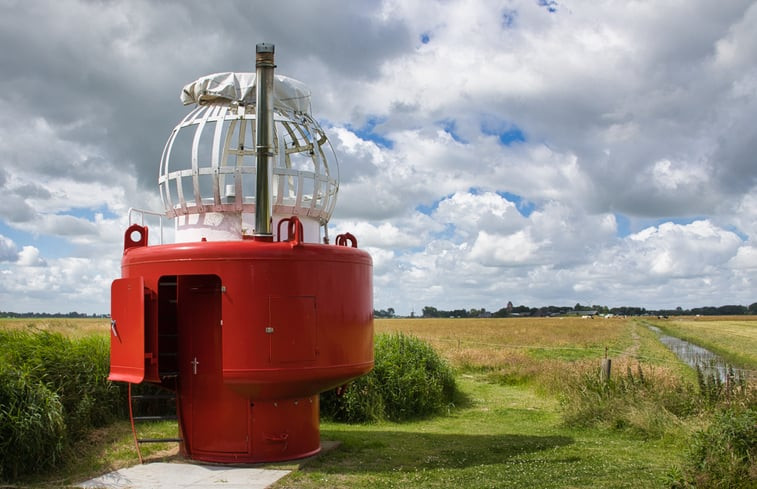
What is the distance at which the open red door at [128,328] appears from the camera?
951cm

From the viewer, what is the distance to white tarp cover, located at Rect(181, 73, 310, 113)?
1061cm

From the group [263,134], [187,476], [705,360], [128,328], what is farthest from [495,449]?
[705,360]

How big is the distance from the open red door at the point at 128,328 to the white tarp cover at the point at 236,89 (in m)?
2.98

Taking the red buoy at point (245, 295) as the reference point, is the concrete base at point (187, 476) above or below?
below

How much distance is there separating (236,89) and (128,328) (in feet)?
12.3

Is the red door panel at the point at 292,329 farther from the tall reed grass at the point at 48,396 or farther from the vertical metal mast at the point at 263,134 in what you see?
the tall reed grass at the point at 48,396

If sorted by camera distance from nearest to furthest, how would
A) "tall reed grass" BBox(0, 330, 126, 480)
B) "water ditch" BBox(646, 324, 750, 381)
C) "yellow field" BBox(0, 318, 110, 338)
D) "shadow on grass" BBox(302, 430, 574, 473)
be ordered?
"tall reed grass" BBox(0, 330, 126, 480) → "shadow on grass" BBox(302, 430, 574, 473) → "water ditch" BBox(646, 324, 750, 381) → "yellow field" BBox(0, 318, 110, 338)

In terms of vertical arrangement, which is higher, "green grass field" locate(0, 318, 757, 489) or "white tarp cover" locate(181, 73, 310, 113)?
"white tarp cover" locate(181, 73, 310, 113)

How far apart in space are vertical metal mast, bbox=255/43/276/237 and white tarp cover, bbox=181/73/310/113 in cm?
85

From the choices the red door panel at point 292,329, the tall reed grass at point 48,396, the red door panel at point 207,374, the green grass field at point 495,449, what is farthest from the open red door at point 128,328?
the red door panel at point 292,329

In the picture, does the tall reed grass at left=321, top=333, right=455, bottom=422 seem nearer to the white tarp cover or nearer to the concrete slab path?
the concrete slab path

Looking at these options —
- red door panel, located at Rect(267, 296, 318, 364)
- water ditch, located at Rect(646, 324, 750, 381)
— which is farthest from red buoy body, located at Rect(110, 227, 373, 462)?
water ditch, located at Rect(646, 324, 750, 381)

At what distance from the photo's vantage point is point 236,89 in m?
10.6

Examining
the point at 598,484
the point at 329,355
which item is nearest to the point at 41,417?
the point at 329,355
